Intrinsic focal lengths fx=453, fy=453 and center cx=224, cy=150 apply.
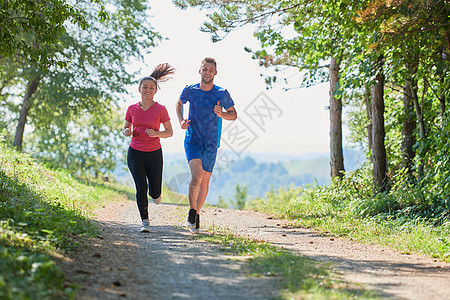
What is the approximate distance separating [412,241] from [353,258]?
66.5 inches

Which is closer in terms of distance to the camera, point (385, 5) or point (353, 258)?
point (353, 258)

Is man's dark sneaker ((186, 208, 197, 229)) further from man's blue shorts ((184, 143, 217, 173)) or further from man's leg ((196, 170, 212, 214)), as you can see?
man's blue shorts ((184, 143, 217, 173))

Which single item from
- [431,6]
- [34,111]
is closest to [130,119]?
[431,6]

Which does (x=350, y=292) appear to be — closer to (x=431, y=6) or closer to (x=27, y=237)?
(x=27, y=237)

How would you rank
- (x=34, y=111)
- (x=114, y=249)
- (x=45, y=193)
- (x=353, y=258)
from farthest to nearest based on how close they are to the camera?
1. (x=34, y=111)
2. (x=45, y=193)
3. (x=353, y=258)
4. (x=114, y=249)

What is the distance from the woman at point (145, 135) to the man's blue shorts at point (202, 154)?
37cm

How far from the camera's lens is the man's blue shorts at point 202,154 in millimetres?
6715

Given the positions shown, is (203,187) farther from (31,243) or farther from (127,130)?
(31,243)

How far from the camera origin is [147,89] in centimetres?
670

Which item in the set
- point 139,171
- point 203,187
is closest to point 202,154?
point 203,187

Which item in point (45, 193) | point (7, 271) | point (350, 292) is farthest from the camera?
point (45, 193)

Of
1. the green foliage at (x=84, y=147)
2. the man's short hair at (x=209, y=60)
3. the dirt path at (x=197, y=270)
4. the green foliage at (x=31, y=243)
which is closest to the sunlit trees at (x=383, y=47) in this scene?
the man's short hair at (x=209, y=60)

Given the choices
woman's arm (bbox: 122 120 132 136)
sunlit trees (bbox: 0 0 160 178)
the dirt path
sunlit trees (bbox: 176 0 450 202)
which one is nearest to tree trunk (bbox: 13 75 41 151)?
sunlit trees (bbox: 0 0 160 178)

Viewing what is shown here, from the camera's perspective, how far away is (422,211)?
860 cm
